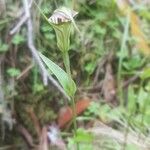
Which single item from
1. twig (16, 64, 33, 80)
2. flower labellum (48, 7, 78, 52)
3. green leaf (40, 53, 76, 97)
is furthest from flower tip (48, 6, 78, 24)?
twig (16, 64, 33, 80)

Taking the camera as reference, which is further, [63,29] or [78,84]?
[78,84]

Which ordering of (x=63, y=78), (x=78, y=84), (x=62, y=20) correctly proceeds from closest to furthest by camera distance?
(x=62, y=20) → (x=63, y=78) → (x=78, y=84)

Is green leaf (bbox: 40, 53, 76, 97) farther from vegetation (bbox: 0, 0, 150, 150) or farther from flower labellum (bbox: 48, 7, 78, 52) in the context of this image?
vegetation (bbox: 0, 0, 150, 150)

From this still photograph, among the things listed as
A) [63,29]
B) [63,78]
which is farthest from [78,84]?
[63,29]

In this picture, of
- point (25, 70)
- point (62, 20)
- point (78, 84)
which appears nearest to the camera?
point (62, 20)

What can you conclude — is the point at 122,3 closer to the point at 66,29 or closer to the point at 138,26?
the point at 138,26

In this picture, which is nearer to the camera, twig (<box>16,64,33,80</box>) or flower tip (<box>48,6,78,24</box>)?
flower tip (<box>48,6,78,24</box>)

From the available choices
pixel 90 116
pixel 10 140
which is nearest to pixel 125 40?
pixel 90 116

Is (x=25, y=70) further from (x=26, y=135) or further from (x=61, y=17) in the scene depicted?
(x=61, y=17)

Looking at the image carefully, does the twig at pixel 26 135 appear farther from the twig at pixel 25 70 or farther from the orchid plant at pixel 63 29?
the orchid plant at pixel 63 29
